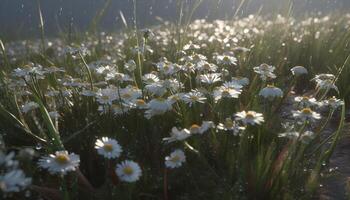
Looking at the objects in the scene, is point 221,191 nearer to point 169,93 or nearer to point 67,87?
point 169,93

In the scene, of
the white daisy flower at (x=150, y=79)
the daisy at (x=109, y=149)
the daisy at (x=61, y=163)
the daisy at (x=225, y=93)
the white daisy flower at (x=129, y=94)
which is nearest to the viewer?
the daisy at (x=61, y=163)

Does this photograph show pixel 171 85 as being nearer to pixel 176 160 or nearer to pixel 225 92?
pixel 225 92

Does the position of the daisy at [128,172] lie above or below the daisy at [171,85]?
below

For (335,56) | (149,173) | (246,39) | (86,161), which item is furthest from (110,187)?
(246,39)

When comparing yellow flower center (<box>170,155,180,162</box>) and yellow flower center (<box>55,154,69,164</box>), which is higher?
yellow flower center (<box>55,154,69,164</box>)

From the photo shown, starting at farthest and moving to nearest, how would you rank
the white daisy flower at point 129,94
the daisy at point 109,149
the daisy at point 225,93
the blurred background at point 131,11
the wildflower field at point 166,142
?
the blurred background at point 131,11 → the white daisy flower at point 129,94 → the daisy at point 225,93 → the wildflower field at point 166,142 → the daisy at point 109,149

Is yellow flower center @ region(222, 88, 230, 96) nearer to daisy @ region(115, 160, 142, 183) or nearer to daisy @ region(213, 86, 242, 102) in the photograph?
daisy @ region(213, 86, 242, 102)

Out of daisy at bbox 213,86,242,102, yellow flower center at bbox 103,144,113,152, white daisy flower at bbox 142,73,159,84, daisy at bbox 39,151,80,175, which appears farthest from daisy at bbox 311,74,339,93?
daisy at bbox 39,151,80,175

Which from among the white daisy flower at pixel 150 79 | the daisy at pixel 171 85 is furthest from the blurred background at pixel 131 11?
the daisy at pixel 171 85

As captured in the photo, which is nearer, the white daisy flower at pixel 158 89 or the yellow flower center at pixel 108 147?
the yellow flower center at pixel 108 147

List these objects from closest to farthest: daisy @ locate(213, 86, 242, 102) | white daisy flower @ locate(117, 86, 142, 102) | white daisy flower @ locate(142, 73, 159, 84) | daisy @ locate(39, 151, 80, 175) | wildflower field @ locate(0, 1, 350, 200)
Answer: daisy @ locate(39, 151, 80, 175)
wildflower field @ locate(0, 1, 350, 200)
daisy @ locate(213, 86, 242, 102)
white daisy flower @ locate(117, 86, 142, 102)
white daisy flower @ locate(142, 73, 159, 84)

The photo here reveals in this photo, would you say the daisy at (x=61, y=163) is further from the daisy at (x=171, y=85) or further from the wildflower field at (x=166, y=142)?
the daisy at (x=171, y=85)
